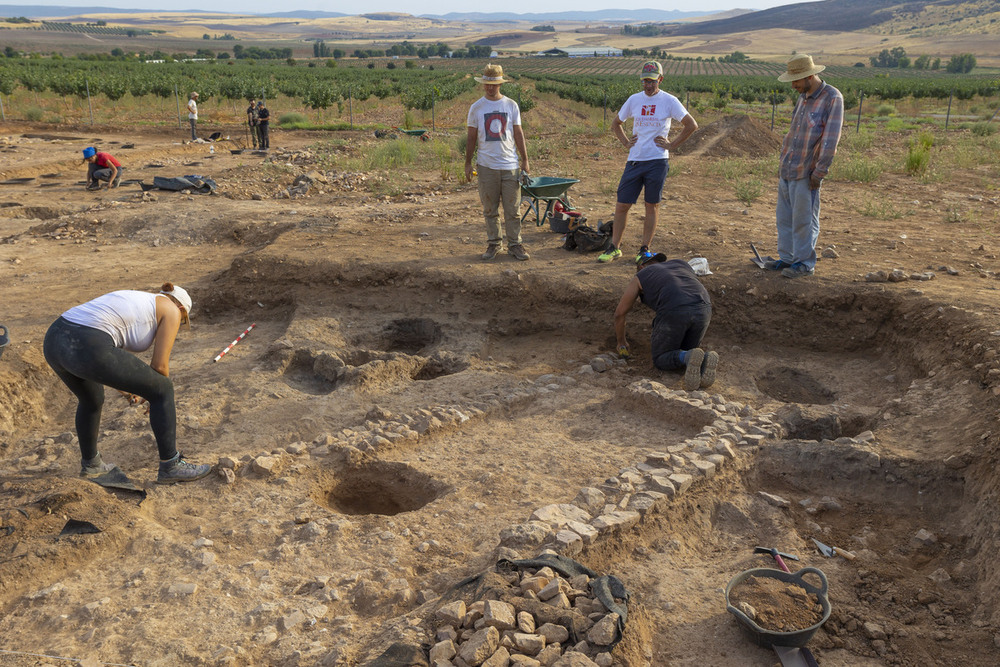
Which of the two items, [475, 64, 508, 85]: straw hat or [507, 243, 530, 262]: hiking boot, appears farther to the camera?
[507, 243, 530, 262]: hiking boot

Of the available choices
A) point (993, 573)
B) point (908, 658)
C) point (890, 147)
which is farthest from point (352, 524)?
point (890, 147)

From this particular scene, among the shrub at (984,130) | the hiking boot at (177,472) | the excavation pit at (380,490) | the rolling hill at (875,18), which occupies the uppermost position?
the rolling hill at (875,18)

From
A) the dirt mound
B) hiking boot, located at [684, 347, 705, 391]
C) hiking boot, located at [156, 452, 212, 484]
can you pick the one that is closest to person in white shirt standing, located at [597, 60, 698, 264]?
hiking boot, located at [684, 347, 705, 391]

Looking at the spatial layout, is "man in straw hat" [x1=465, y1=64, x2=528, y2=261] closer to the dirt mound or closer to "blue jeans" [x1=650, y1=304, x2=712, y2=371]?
"blue jeans" [x1=650, y1=304, x2=712, y2=371]

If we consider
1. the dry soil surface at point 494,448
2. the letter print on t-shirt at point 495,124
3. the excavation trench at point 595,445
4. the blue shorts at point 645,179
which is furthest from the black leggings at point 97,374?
the blue shorts at point 645,179

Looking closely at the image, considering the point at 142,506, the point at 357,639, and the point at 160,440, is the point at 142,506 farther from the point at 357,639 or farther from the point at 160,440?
the point at 357,639

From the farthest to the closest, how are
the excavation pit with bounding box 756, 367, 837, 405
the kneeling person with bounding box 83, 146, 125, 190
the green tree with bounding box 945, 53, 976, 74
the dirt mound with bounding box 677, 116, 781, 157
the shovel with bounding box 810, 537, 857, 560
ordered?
the green tree with bounding box 945, 53, 976, 74 → the dirt mound with bounding box 677, 116, 781, 157 → the kneeling person with bounding box 83, 146, 125, 190 → the excavation pit with bounding box 756, 367, 837, 405 → the shovel with bounding box 810, 537, 857, 560

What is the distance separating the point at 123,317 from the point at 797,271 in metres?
5.47

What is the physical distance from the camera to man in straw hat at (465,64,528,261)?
699 centimetres

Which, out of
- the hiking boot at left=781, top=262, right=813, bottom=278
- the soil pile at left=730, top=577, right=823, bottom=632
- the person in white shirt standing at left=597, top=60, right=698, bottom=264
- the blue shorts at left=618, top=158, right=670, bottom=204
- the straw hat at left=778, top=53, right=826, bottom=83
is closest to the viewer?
the soil pile at left=730, top=577, right=823, bottom=632

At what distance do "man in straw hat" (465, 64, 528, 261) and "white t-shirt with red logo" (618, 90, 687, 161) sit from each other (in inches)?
42.5

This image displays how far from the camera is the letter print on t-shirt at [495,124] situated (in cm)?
698

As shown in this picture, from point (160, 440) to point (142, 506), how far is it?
0.40 m

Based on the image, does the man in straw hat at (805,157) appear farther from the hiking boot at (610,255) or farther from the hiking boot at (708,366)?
the hiking boot at (708,366)
